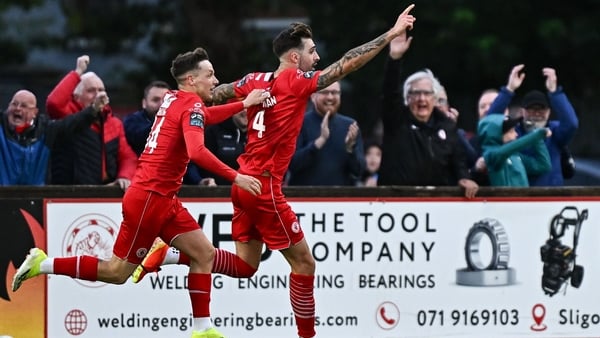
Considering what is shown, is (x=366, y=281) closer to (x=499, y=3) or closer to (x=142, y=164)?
(x=142, y=164)

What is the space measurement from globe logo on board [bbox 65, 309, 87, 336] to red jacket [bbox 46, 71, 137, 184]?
4.28ft

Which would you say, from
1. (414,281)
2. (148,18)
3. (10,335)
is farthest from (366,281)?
(148,18)

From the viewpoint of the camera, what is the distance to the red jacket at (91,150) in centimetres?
1115

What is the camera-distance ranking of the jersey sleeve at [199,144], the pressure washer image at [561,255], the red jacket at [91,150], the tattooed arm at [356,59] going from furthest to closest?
the red jacket at [91,150] → the pressure washer image at [561,255] → the tattooed arm at [356,59] → the jersey sleeve at [199,144]

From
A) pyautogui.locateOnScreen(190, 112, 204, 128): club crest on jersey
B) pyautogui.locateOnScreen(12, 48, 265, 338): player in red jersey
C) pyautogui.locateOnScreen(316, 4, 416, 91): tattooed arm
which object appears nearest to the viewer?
pyautogui.locateOnScreen(190, 112, 204, 128): club crest on jersey

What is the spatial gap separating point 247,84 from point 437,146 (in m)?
2.25

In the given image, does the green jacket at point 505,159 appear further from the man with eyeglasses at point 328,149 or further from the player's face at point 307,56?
the player's face at point 307,56

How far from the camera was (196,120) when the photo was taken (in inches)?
355

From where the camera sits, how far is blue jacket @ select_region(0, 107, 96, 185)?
10906mm

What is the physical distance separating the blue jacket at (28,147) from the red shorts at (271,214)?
1980 mm

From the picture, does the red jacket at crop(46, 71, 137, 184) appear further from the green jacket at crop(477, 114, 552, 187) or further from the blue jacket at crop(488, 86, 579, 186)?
the blue jacket at crop(488, 86, 579, 186)

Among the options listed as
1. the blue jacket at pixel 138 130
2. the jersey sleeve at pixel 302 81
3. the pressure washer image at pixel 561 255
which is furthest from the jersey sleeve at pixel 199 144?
the pressure washer image at pixel 561 255

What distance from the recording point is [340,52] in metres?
26.5

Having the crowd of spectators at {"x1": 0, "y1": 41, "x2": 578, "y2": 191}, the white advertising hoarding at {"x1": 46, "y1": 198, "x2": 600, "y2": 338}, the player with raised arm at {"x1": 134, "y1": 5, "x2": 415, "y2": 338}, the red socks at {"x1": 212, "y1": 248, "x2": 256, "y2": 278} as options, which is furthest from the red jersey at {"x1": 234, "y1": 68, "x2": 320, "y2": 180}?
the crowd of spectators at {"x1": 0, "y1": 41, "x2": 578, "y2": 191}
